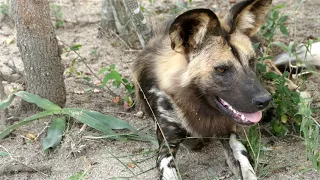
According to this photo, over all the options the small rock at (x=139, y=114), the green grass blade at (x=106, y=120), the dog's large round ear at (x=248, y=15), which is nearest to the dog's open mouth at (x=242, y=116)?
the dog's large round ear at (x=248, y=15)

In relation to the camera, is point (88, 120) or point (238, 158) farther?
point (88, 120)

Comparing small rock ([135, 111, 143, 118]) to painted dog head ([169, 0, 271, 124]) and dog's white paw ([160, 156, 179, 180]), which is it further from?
painted dog head ([169, 0, 271, 124])

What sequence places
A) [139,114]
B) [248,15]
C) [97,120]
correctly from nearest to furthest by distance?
[248,15]
[97,120]
[139,114]

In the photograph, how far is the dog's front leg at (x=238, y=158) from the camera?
2.98 metres

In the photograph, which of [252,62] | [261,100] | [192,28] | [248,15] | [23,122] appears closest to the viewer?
[261,100]

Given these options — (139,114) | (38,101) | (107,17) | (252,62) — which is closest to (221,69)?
(252,62)

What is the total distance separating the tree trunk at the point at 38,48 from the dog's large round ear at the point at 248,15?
4.22 ft

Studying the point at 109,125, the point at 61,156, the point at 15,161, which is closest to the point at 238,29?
the point at 109,125

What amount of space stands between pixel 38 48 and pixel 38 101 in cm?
38

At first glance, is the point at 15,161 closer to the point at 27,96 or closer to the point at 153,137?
the point at 27,96

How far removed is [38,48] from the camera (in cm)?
349

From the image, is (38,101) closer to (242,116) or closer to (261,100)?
(242,116)

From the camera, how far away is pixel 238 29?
3172 mm

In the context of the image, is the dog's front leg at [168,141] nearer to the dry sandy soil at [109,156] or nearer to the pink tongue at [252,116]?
the dry sandy soil at [109,156]
